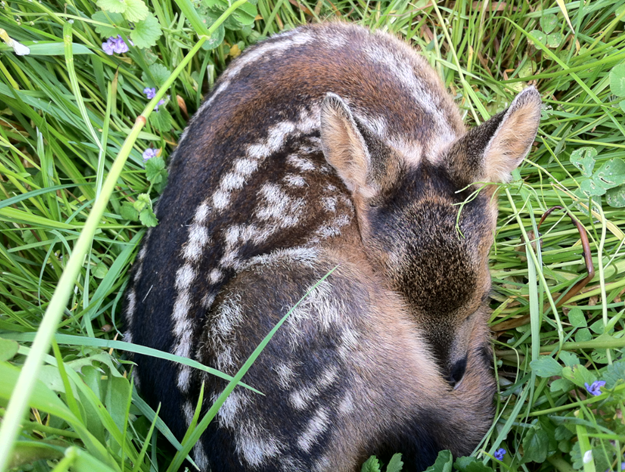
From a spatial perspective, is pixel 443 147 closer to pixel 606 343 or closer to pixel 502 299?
pixel 502 299

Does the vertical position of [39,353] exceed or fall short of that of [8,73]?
it falls short

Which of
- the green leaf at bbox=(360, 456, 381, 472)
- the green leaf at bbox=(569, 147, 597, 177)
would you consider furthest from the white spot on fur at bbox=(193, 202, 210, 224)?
the green leaf at bbox=(569, 147, 597, 177)

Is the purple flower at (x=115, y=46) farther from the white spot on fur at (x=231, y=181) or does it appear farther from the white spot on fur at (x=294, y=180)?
the white spot on fur at (x=294, y=180)

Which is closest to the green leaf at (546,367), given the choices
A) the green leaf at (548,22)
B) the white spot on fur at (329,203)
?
the white spot on fur at (329,203)

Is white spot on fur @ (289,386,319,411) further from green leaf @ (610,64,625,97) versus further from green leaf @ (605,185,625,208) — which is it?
green leaf @ (610,64,625,97)

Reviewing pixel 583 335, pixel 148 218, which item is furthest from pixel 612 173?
pixel 148 218

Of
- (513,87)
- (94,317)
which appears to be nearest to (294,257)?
(94,317)

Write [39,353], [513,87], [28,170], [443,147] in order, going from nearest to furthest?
[39,353] → [443,147] → [28,170] → [513,87]
